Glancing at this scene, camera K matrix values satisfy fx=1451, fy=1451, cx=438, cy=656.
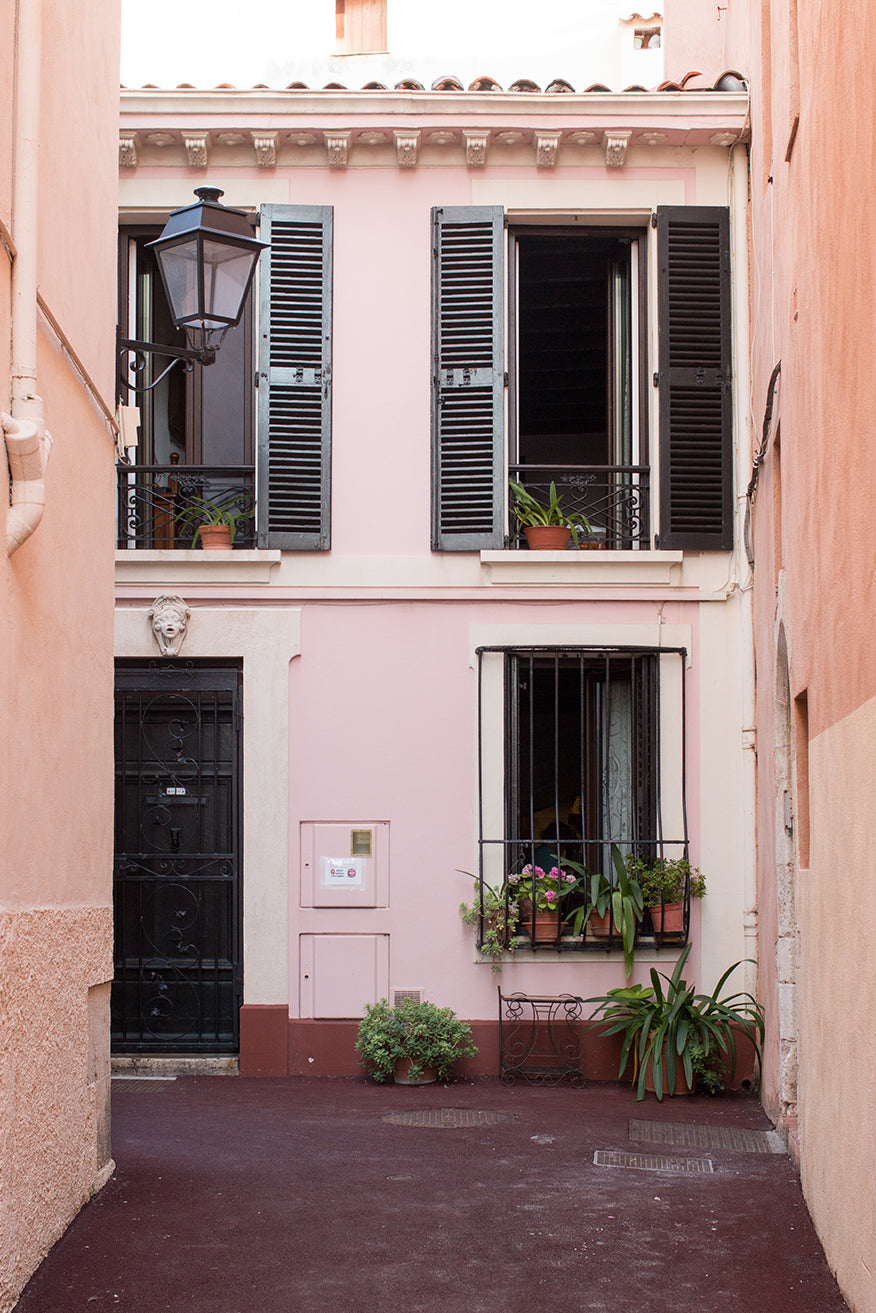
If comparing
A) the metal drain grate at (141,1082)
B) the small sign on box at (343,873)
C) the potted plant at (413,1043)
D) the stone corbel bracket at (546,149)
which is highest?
the stone corbel bracket at (546,149)

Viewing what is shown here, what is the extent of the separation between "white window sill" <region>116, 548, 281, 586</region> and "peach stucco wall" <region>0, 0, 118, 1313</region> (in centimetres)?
272

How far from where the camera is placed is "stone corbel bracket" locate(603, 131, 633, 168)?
955 cm

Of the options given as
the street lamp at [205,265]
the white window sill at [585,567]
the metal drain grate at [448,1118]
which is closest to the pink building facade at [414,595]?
the white window sill at [585,567]

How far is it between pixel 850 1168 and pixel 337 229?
278 inches

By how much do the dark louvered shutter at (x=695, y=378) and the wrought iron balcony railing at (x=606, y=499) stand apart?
0.24 meters

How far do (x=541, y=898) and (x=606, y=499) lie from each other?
2.72 metres

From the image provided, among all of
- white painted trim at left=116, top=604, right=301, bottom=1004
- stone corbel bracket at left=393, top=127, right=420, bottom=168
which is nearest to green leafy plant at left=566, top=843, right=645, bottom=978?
white painted trim at left=116, top=604, right=301, bottom=1004

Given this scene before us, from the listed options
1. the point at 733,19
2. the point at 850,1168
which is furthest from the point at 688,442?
the point at 850,1168

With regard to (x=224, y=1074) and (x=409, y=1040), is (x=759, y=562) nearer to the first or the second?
(x=409, y=1040)

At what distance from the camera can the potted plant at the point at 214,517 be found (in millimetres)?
9531

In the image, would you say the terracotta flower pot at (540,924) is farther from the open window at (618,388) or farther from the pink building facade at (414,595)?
the open window at (618,388)

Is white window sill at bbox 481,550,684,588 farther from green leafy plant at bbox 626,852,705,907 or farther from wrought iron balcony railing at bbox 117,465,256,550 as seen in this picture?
green leafy plant at bbox 626,852,705,907

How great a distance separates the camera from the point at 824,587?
5.50m

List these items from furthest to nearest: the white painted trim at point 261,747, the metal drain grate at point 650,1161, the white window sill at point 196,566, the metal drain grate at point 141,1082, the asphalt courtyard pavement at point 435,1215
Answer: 1. the white window sill at point 196,566
2. the white painted trim at point 261,747
3. the metal drain grate at point 141,1082
4. the metal drain grate at point 650,1161
5. the asphalt courtyard pavement at point 435,1215
